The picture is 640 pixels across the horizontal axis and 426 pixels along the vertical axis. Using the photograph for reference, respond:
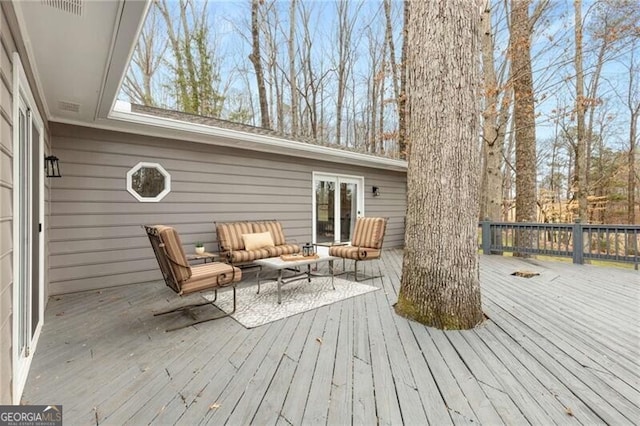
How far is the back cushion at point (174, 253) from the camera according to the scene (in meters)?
2.91

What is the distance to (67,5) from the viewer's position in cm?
175

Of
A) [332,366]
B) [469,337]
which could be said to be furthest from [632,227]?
[332,366]

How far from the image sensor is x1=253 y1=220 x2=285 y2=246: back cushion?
5699 mm

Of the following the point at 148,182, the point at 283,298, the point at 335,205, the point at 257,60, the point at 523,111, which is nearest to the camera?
the point at 283,298

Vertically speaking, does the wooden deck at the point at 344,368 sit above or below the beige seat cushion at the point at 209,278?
below

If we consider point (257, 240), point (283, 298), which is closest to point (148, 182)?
point (257, 240)

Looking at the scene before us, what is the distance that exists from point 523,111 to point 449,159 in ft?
19.6

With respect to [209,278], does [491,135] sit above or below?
above

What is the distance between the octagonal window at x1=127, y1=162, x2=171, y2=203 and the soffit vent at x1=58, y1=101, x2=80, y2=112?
117cm

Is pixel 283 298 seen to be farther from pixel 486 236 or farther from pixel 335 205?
pixel 486 236

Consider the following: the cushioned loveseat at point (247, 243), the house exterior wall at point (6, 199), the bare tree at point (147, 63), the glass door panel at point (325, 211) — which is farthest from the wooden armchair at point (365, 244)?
the bare tree at point (147, 63)

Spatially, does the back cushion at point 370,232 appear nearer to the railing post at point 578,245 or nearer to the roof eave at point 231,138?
the roof eave at point 231,138

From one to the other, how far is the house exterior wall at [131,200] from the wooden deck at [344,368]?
0.84 metres

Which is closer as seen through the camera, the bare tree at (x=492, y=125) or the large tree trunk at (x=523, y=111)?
the large tree trunk at (x=523, y=111)
